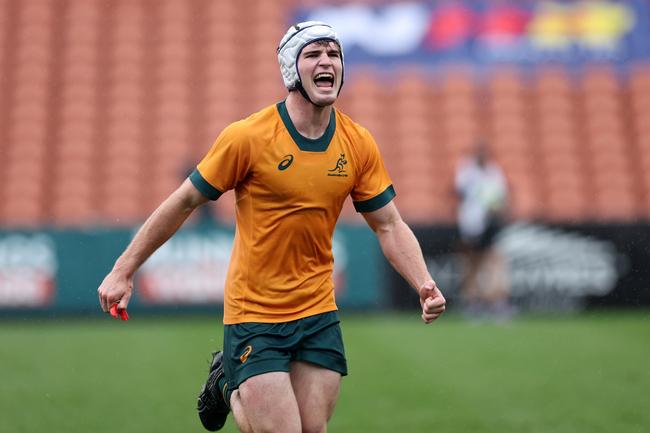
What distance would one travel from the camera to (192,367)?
31.5 ft

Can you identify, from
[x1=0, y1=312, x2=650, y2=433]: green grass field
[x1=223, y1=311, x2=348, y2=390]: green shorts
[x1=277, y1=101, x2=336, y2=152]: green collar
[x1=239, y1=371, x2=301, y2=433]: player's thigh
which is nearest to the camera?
[x1=239, y1=371, x2=301, y2=433]: player's thigh

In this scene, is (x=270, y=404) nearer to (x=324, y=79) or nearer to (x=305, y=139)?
(x=305, y=139)

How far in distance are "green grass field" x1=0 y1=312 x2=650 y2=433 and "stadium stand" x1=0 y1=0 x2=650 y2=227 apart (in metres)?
4.58

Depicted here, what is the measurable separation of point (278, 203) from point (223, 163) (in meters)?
0.34

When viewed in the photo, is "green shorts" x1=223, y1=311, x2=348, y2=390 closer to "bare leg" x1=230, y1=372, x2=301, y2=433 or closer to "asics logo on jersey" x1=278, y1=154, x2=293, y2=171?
"bare leg" x1=230, y1=372, x2=301, y2=433

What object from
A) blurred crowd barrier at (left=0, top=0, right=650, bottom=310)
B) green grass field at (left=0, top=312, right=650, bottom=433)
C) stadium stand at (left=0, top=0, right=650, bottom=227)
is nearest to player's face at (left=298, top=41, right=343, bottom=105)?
green grass field at (left=0, top=312, right=650, bottom=433)

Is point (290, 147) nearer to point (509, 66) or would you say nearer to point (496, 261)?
point (496, 261)

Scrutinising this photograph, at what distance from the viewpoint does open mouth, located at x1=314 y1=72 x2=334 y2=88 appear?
484cm

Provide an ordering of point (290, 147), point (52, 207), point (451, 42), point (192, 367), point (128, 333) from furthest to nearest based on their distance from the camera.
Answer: point (451, 42) < point (52, 207) < point (128, 333) < point (192, 367) < point (290, 147)

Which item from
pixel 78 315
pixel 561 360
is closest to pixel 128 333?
pixel 78 315

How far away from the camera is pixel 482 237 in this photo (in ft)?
44.2

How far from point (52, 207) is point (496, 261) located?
26.9 feet

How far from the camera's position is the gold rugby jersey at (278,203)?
15.8 ft

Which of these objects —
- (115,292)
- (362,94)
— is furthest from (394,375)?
(362,94)
